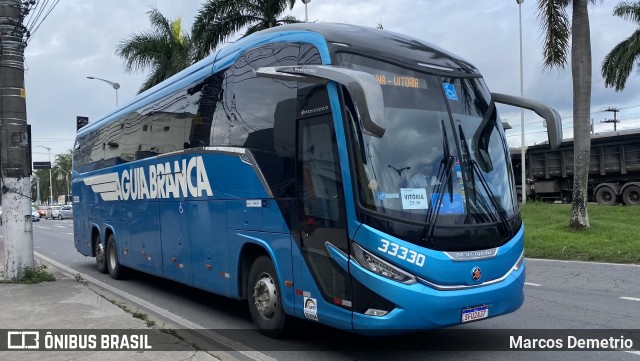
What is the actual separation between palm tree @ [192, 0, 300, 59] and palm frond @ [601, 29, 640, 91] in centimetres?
1740

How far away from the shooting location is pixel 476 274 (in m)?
5.50

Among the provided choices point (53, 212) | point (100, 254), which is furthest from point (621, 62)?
point (53, 212)

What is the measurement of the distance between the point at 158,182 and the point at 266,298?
3802 millimetres

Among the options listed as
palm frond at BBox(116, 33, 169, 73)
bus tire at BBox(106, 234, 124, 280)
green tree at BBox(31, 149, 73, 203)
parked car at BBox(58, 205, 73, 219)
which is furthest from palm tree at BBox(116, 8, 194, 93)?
green tree at BBox(31, 149, 73, 203)

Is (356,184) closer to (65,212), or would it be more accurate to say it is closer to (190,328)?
(190,328)

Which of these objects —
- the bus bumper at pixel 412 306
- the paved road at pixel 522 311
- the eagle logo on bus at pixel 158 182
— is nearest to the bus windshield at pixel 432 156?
the bus bumper at pixel 412 306

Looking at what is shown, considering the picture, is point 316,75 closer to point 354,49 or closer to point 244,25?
point 354,49

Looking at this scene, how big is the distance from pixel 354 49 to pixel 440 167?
151cm

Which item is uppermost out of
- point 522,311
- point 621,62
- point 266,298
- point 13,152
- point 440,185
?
point 621,62

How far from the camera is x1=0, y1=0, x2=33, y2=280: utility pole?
34.3ft

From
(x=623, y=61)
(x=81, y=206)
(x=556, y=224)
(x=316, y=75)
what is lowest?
(x=556, y=224)

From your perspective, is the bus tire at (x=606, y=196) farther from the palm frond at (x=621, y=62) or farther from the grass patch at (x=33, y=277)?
the grass patch at (x=33, y=277)

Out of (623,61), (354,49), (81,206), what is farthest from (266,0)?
(623,61)

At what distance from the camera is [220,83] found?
7961 mm
